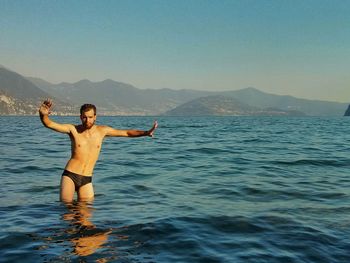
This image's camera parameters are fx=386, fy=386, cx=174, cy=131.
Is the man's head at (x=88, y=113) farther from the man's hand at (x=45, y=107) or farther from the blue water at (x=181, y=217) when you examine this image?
the blue water at (x=181, y=217)

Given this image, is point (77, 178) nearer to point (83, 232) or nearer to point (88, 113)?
point (88, 113)

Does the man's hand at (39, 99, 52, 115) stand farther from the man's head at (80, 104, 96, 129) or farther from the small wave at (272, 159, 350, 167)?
the small wave at (272, 159, 350, 167)

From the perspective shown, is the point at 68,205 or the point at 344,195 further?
the point at 344,195

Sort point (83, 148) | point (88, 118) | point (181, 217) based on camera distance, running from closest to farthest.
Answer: point (181, 217) → point (88, 118) → point (83, 148)

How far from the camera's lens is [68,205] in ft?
34.3

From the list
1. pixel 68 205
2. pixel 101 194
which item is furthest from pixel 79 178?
pixel 101 194

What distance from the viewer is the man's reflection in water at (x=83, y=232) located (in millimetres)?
Result: 7211

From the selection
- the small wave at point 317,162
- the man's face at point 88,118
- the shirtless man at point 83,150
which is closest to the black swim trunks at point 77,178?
the shirtless man at point 83,150

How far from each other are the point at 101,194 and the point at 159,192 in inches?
77.0

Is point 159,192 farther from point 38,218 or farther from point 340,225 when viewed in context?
point 340,225

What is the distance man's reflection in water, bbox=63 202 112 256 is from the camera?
7211 mm

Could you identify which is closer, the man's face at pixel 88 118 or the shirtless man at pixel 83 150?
the man's face at pixel 88 118

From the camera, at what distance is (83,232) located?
26.8 feet

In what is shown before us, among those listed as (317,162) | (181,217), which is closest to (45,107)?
(181,217)
